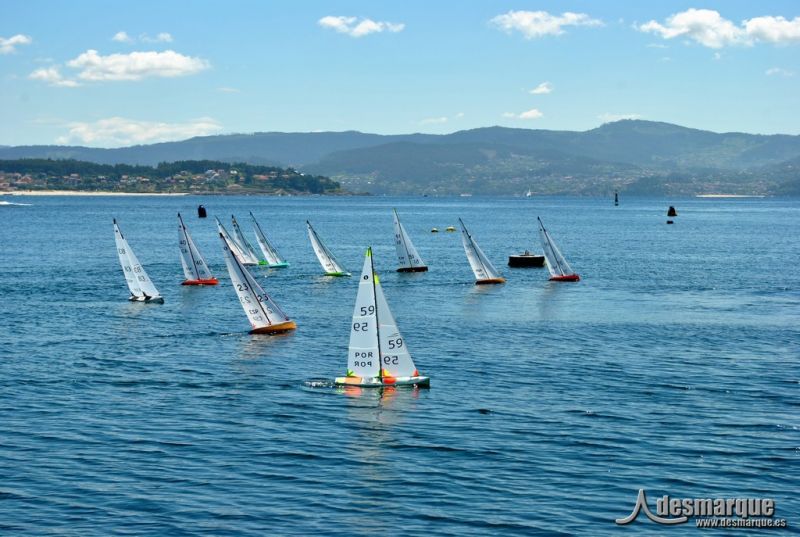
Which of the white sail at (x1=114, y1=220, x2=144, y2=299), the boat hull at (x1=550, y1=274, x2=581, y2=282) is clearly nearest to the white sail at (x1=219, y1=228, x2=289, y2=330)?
the white sail at (x1=114, y1=220, x2=144, y2=299)

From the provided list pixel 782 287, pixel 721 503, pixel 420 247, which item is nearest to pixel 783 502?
pixel 721 503

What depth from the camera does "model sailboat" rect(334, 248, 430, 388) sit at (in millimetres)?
44625

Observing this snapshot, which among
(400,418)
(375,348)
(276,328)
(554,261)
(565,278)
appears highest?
(554,261)

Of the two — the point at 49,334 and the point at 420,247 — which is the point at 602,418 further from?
the point at 420,247

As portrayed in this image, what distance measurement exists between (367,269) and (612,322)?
28.5 metres

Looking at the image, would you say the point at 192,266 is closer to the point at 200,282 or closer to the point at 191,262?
the point at 191,262

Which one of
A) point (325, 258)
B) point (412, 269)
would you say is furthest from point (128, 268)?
point (412, 269)

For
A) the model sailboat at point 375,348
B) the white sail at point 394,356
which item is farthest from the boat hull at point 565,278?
the white sail at point 394,356

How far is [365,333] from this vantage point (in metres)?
45.0

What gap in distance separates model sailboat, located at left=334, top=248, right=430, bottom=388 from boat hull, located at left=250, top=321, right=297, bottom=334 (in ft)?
52.7

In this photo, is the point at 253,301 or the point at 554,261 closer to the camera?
the point at 253,301

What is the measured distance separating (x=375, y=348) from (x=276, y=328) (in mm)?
→ 17713

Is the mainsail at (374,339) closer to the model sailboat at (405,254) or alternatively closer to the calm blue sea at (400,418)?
the calm blue sea at (400,418)

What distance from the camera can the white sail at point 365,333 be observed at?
44.6 meters
